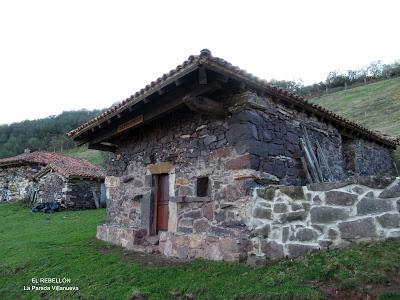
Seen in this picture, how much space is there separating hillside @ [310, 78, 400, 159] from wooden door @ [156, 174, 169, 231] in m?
13.9

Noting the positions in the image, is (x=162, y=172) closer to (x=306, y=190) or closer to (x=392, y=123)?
(x=306, y=190)

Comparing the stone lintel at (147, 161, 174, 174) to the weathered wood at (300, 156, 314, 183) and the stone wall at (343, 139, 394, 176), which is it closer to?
the weathered wood at (300, 156, 314, 183)

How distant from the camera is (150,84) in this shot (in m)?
6.01

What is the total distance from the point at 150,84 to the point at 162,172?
221 centimetres

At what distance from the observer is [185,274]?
5281 mm

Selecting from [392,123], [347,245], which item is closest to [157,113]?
[347,245]

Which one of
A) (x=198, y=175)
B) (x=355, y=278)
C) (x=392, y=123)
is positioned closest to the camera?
(x=355, y=278)

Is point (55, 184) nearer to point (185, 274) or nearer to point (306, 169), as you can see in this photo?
point (185, 274)

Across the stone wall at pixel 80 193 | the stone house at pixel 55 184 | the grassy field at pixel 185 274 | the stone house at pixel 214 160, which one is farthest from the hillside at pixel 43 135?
the grassy field at pixel 185 274

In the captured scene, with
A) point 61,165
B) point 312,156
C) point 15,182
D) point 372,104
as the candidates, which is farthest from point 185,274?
point 372,104

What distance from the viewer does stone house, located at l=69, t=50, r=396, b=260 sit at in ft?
17.9

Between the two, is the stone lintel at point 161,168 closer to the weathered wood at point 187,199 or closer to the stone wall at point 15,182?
the weathered wood at point 187,199

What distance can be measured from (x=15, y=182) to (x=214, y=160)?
58.1ft

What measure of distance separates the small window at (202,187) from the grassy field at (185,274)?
51.2 inches
